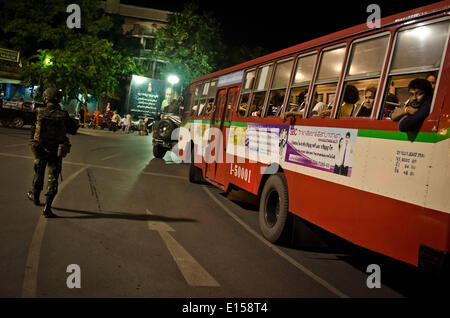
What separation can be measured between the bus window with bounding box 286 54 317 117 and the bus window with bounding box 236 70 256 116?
200cm

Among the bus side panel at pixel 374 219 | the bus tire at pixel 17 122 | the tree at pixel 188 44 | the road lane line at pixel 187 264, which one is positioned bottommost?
the road lane line at pixel 187 264

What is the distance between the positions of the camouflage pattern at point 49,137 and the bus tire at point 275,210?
338cm

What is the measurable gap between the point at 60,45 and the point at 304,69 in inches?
1314

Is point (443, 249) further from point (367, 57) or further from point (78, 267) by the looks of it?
point (78, 267)

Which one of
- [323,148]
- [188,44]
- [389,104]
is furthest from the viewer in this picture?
[188,44]

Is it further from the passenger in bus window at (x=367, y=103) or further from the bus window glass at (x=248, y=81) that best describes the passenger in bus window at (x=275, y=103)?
the passenger in bus window at (x=367, y=103)

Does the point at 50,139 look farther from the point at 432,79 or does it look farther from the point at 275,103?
the point at 432,79

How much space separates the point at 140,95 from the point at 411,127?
2965 centimetres

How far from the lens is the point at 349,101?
5625 mm

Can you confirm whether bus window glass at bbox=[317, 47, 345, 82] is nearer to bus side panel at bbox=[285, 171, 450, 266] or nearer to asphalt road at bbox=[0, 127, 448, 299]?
bus side panel at bbox=[285, 171, 450, 266]

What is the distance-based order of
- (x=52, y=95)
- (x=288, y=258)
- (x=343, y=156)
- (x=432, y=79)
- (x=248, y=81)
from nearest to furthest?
(x=432, y=79) → (x=343, y=156) → (x=288, y=258) → (x=52, y=95) → (x=248, y=81)

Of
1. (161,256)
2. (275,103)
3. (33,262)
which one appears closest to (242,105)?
(275,103)

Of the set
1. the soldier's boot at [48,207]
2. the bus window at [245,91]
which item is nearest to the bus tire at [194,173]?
the bus window at [245,91]

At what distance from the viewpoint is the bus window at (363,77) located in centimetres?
510
